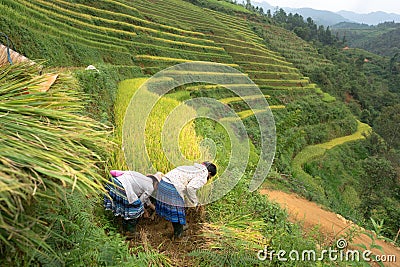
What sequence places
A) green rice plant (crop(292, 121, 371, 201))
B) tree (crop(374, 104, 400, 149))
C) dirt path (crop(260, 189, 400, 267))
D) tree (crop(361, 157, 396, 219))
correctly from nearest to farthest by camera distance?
dirt path (crop(260, 189, 400, 267)), tree (crop(361, 157, 396, 219)), green rice plant (crop(292, 121, 371, 201)), tree (crop(374, 104, 400, 149))

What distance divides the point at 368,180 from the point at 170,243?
1158 cm

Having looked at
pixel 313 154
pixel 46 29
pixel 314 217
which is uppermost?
pixel 46 29

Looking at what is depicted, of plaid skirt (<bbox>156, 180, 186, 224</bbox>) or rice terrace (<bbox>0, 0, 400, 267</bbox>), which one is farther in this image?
plaid skirt (<bbox>156, 180, 186, 224</bbox>)

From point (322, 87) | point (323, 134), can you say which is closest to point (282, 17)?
point (322, 87)

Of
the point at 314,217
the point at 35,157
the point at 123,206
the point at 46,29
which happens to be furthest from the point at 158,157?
the point at 46,29

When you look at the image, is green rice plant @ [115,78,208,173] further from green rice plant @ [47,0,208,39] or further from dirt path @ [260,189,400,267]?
green rice plant @ [47,0,208,39]

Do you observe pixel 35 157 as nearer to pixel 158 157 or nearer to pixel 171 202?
pixel 171 202

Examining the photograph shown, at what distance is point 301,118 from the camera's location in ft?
58.4

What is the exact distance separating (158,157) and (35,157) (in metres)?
2.17

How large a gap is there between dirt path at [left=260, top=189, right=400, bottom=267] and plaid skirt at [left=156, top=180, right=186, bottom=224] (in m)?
2.81

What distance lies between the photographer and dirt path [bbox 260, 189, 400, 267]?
16.4 feet

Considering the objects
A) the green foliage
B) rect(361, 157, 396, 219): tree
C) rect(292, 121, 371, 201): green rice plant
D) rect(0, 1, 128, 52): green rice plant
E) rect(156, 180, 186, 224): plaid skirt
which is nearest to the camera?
rect(156, 180, 186, 224): plaid skirt

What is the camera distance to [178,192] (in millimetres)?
2504

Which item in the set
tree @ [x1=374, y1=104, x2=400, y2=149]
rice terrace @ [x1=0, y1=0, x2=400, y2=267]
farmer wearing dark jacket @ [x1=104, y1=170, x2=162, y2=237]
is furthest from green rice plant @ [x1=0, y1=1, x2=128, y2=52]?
tree @ [x1=374, y1=104, x2=400, y2=149]
